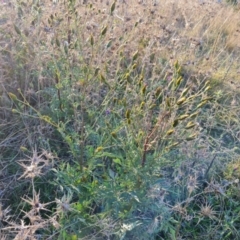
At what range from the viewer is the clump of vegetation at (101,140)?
1423 mm

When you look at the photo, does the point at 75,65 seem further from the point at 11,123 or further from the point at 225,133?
the point at 225,133

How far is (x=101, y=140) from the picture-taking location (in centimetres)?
156

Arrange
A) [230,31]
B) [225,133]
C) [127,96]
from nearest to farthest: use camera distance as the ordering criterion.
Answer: [127,96]
[225,133]
[230,31]

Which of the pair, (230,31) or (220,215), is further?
(230,31)

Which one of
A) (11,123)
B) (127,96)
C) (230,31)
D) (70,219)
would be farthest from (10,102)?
(230,31)

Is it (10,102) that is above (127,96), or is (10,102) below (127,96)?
below

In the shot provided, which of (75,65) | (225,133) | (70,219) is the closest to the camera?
(70,219)

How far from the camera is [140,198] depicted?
145cm

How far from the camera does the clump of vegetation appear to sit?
142 centimetres

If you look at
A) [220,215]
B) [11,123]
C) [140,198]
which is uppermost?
[140,198]

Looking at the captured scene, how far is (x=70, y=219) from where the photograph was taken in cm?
141

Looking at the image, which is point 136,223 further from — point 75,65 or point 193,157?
point 75,65

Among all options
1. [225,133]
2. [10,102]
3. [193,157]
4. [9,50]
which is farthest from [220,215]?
[9,50]

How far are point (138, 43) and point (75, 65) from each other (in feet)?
2.10
